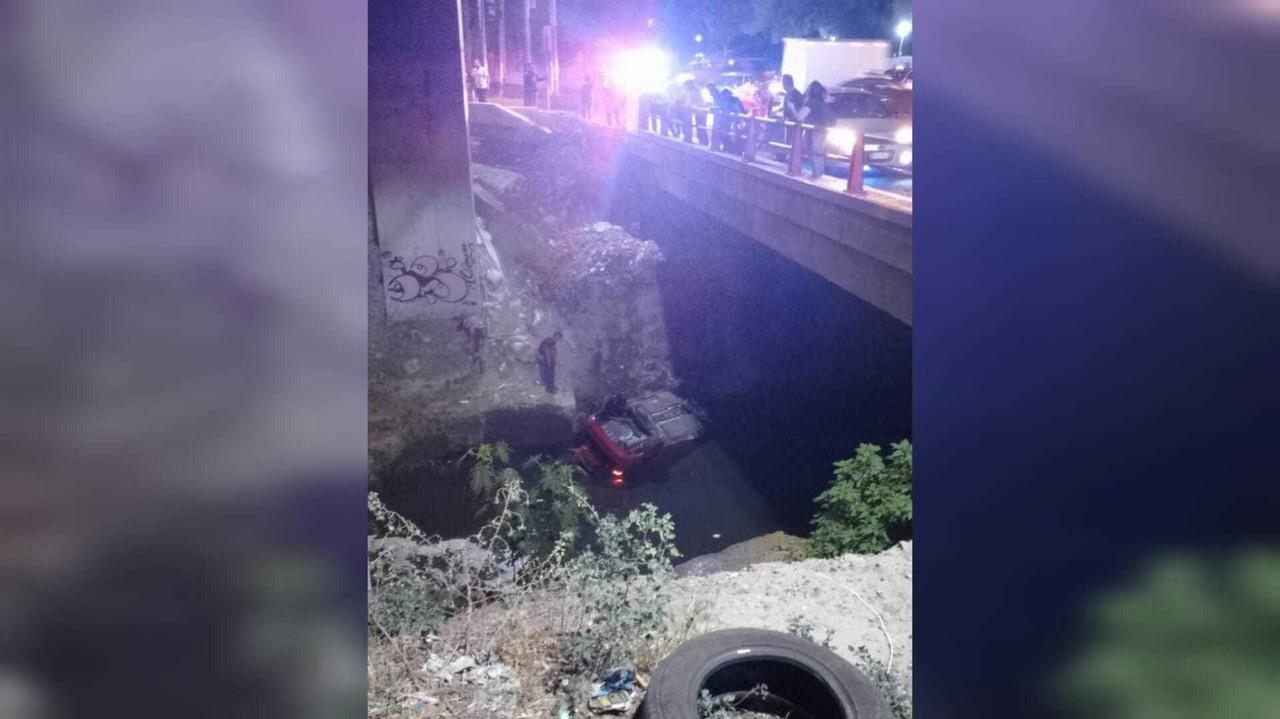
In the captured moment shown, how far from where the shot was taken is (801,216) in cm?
589

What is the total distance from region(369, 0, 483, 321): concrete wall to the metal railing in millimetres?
1538

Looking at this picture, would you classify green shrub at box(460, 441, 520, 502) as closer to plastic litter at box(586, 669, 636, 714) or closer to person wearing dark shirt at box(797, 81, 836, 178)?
plastic litter at box(586, 669, 636, 714)

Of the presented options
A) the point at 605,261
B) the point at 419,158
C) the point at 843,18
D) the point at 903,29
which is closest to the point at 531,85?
the point at 419,158

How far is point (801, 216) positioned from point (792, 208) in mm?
118

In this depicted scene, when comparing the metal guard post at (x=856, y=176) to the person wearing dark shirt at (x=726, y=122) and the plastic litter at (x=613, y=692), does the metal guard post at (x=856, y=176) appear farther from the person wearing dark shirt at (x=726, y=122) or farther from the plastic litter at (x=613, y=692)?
the plastic litter at (x=613, y=692)

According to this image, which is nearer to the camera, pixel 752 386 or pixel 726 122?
pixel 752 386

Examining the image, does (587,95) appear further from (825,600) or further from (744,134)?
(825,600)

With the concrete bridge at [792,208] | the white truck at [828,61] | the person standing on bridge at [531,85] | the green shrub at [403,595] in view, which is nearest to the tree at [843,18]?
the white truck at [828,61]

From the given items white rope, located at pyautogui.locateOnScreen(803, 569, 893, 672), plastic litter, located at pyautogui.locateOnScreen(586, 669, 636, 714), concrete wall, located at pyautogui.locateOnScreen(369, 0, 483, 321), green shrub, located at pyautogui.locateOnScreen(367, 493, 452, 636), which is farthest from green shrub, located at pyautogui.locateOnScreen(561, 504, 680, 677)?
concrete wall, located at pyautogui.locateOnScreen(369, 0, 483, 321)

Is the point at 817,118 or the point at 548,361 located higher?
the point at 817,118

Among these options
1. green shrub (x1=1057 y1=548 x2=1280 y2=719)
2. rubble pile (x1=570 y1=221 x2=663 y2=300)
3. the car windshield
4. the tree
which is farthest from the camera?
the tree

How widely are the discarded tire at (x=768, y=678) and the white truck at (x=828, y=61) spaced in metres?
5.04

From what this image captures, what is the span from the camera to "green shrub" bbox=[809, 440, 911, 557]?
16.8ft

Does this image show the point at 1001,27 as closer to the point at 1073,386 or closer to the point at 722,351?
the point at 1073,386
